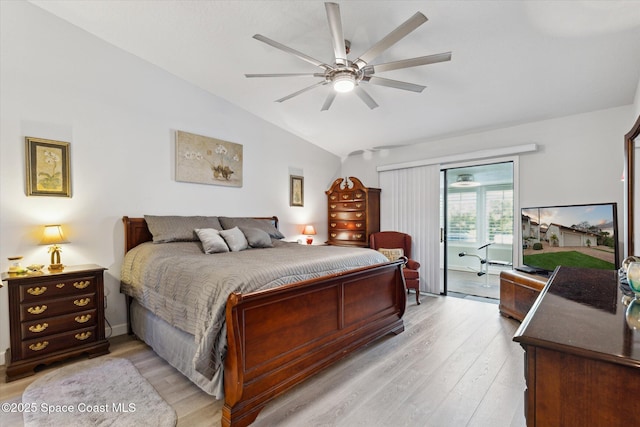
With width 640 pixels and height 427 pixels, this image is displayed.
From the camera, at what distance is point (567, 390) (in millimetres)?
786

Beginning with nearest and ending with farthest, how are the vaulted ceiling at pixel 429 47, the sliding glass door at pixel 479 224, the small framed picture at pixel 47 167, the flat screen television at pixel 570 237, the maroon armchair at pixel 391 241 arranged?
the vaulted ceiling at pixel 429 47 → the small framed picture at pixel 47 167 → the flat screen television at pixel 570 237 → the maroon armchair at pixel 391 241 → the sliding glass door at pixel 479 224

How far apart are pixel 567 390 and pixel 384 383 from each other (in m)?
1.68

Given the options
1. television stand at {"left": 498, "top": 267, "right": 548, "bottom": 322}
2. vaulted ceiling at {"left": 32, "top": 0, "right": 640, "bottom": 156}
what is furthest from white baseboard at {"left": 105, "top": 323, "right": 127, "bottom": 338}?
television stand at {"left": 498, "top": 267, "right": 548, "bottom": 322}

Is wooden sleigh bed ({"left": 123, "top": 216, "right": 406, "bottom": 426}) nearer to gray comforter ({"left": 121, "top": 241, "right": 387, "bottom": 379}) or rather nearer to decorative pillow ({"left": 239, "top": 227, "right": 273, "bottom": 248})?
gray comforter ({"left": 121, "top": 241, "right": 387, "bottom": 379})

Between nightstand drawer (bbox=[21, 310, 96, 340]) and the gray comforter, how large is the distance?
397 millimetres

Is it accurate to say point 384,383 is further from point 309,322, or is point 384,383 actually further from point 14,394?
point 14,394

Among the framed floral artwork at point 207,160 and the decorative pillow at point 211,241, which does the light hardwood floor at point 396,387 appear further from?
the framed floral artwork at point 207,160

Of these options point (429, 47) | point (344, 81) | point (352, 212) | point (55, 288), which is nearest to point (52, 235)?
point (55, 288)

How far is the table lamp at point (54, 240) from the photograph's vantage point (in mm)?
2682

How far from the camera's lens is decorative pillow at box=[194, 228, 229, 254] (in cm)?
310

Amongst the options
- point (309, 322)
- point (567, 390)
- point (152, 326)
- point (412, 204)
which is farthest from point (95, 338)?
point (412, 204)

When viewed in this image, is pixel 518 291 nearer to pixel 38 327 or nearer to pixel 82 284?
pixel 82 284

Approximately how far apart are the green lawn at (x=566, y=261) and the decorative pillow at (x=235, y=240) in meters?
3.46

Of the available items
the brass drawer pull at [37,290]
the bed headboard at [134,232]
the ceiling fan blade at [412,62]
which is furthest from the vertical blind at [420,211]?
the brass drawer pull at [37,290]
